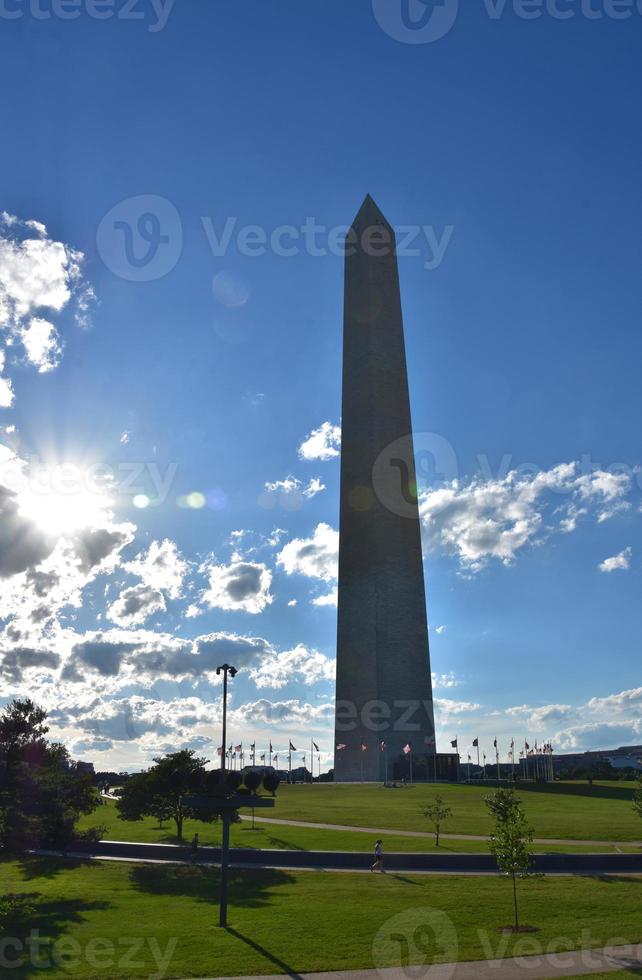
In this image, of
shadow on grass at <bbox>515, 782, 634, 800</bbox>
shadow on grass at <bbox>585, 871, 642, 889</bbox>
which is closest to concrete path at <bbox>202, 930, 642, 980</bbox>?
shadow on grass at <bbox>585, 871, 642, 889</bbox>

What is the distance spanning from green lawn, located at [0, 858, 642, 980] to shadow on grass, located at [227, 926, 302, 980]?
4 centimetres

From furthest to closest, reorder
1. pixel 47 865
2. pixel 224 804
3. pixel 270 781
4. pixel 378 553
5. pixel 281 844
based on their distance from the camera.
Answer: pixel 378 553, pixel 281 844, pixel 47 865, pixel 270 781, pixel 224 804

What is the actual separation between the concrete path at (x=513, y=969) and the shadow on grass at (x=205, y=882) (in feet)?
25.1

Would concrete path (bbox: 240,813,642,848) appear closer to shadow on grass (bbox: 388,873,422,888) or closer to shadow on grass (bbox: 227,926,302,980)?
shadow on grass (bbox: 388,873,422,888)

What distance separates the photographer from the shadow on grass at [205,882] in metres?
24.8

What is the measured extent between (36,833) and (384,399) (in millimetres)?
54605

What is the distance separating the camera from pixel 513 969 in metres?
16.2

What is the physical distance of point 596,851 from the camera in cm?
3167

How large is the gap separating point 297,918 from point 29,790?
1332 cm

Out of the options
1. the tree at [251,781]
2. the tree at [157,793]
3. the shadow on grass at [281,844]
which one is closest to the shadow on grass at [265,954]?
the tree at [251,781]

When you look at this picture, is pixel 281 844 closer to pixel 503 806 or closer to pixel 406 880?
pixel 406 880

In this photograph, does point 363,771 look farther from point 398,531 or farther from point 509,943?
point 509,943

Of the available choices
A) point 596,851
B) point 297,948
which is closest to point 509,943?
point 297,948

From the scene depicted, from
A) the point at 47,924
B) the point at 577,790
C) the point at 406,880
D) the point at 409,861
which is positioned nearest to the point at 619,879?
the point at 406,880
